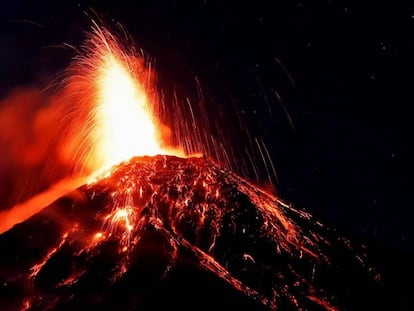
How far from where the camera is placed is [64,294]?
1156 inches

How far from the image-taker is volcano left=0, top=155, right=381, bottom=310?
1138 inches

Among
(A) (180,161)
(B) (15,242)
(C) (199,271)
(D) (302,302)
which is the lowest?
(D) (302,302)

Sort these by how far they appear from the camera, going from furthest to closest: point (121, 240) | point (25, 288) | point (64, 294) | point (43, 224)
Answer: point (43, 224) → point (121, 240) → point (25, 288) → point (64, 294)

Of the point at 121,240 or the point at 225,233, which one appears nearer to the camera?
the point at 121,240

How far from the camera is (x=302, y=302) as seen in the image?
31703mm

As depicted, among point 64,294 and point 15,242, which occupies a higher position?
point 15,242

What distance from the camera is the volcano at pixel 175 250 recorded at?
28.9m

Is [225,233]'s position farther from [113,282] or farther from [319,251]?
[113,282]

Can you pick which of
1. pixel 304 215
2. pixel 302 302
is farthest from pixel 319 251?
pixel 302 302

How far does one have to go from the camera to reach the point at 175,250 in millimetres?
32094

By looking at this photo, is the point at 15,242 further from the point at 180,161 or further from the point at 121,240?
the point at 180,161

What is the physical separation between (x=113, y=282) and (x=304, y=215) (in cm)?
2656

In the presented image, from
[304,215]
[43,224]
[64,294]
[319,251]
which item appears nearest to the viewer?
[64,294]

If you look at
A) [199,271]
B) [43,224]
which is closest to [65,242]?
[43,224]
